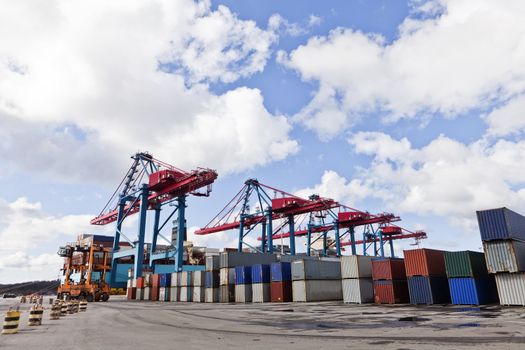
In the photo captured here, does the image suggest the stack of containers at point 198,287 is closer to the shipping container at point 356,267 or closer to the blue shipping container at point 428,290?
the shipping container at point 356,267

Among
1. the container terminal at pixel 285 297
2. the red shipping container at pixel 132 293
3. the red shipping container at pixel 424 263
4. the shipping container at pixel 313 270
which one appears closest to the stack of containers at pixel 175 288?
the container terminal at pixel 285 297

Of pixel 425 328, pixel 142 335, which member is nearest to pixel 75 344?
pixel 142 335

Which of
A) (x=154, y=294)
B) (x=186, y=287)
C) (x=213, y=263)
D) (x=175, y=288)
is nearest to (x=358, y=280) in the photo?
(x=213, y=263)

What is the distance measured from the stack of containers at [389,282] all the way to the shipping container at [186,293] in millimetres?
26362

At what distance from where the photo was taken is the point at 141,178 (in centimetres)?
6838

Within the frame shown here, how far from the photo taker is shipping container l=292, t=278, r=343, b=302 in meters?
35.8

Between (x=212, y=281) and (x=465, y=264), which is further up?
(x=465, y=264)

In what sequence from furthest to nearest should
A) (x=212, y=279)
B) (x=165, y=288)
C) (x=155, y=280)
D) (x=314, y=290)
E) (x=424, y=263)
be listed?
(x=155, y=280), (x=165, y=288), (x=212, y=279), (x=314, y=290), (x=424, y=263)

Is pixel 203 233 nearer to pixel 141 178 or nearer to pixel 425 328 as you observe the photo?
pixel 141 178

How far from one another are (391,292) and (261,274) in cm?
1481

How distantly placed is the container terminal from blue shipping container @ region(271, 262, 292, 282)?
0.55 ft

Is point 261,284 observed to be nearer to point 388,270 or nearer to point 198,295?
point 198,295

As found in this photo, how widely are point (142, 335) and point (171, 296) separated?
39.8 m

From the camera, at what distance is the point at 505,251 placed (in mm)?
23391
